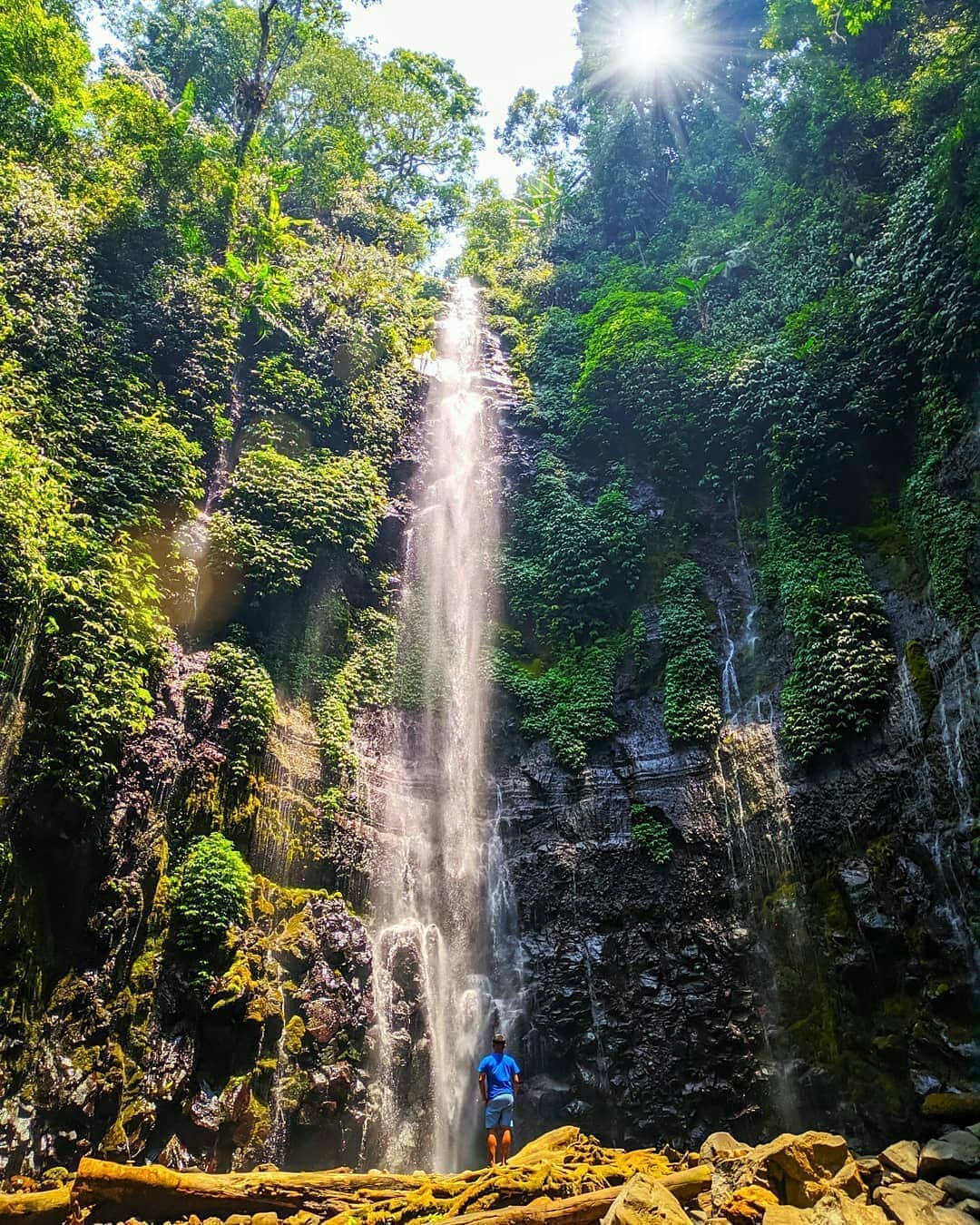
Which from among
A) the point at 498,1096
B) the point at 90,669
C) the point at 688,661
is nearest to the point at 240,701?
the point at 90,669

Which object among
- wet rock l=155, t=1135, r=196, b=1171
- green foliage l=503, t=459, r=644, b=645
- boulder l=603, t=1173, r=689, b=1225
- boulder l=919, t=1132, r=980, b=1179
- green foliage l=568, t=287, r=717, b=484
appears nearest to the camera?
boulder l=603, t=1173, r=689, b=1225

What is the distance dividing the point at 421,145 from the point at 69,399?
2362cm

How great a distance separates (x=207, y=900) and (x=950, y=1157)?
883 centimetres

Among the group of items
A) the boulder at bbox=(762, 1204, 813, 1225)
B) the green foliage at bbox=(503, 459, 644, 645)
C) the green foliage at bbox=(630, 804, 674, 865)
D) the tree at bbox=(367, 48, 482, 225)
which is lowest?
the boulder at bbox=(762, 1204, 813, 1225)

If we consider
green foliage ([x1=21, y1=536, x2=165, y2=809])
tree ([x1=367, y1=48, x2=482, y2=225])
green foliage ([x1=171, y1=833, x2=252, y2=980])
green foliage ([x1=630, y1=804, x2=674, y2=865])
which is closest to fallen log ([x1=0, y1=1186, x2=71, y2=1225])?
green foliage ([x1=171, y1=833, x2=252, y2=980])

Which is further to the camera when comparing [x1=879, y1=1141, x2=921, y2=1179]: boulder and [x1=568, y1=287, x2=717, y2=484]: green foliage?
[x1=568, y1=287, x2=717, y2=484]: green foliage

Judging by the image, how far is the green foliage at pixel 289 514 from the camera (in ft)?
44.8

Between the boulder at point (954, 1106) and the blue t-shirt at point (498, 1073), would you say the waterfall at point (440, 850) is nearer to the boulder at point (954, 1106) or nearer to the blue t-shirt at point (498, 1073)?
the blue t-shirt at point (498, 1073)

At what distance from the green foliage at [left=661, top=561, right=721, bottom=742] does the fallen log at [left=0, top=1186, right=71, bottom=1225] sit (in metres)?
10.5

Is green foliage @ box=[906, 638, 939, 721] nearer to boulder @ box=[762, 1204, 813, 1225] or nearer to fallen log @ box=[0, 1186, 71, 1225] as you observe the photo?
boulder @ box=[762, 1204, 813, 1225]

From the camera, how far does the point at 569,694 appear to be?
15016 mm

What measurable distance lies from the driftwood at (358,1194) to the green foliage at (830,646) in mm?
7085

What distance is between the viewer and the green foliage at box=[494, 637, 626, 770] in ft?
46.8

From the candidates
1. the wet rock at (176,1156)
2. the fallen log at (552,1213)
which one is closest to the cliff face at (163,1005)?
the wet rock at (176,1156)
